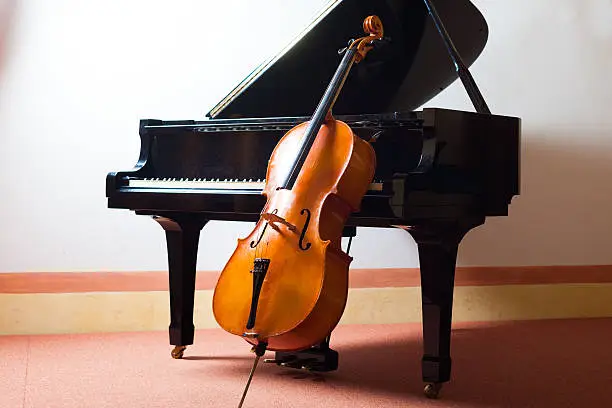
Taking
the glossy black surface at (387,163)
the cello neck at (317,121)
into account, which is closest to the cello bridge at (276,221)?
the cello neck at (317,121)

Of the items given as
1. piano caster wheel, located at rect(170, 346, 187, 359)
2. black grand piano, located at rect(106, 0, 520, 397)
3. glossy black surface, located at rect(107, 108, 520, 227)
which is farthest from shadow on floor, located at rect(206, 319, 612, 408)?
glossy black surface, located at rect(107, 108, 520, 227)

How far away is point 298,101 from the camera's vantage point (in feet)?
11.8

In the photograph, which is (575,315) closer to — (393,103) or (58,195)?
(393,103)

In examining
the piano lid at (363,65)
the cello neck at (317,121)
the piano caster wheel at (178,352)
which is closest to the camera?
the cello neck at (317,121)

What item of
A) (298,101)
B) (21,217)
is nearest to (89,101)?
(21,217)

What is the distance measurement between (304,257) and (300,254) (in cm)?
1

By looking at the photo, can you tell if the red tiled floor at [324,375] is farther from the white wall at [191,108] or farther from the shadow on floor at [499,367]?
the white wall at [191,108]

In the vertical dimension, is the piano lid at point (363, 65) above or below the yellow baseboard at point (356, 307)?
above

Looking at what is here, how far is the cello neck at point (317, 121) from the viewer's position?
8.67ft

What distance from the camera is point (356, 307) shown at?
4645 millimetres

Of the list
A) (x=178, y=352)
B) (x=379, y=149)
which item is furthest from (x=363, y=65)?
(x=178, y=352)

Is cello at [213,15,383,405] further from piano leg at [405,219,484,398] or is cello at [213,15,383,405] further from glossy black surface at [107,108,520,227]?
piano leg at [405,219,484,398]

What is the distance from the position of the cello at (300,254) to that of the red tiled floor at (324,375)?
416 mm

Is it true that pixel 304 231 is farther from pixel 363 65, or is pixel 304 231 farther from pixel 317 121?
pixel 363 65
